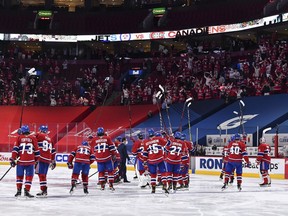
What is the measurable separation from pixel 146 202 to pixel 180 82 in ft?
91.9

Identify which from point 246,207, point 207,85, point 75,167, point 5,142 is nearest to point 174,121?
point 207,85

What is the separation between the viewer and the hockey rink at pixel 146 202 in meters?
14.0

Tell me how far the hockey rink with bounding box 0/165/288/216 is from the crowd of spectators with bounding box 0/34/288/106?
57.8 feet

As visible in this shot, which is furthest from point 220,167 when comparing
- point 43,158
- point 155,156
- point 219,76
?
point 43,158

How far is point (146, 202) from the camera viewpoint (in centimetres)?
1622

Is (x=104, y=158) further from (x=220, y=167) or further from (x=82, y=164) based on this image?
(x=220, y=167)

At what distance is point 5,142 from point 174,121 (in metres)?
10.5

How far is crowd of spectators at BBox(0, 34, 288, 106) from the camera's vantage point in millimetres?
38969

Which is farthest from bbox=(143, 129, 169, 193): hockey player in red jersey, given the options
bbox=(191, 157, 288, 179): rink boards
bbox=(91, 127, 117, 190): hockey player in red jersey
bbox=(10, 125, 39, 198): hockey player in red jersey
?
bbox=(191, 157, 288, 179): rink boards

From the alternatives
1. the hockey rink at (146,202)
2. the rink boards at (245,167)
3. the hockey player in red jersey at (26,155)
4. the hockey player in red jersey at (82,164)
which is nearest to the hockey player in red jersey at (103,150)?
the hockey player in red jersey at (82,164)

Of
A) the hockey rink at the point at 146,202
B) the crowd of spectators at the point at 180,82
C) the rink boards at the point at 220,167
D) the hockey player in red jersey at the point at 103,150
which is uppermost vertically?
the crowd of spectators at the point at 180,82

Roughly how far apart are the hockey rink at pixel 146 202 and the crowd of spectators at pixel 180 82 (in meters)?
17.6

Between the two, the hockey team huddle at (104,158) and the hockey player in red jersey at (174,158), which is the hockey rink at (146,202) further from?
the hockey player in red jersey at (174,158)

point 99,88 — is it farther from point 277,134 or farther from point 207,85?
point 277,134
